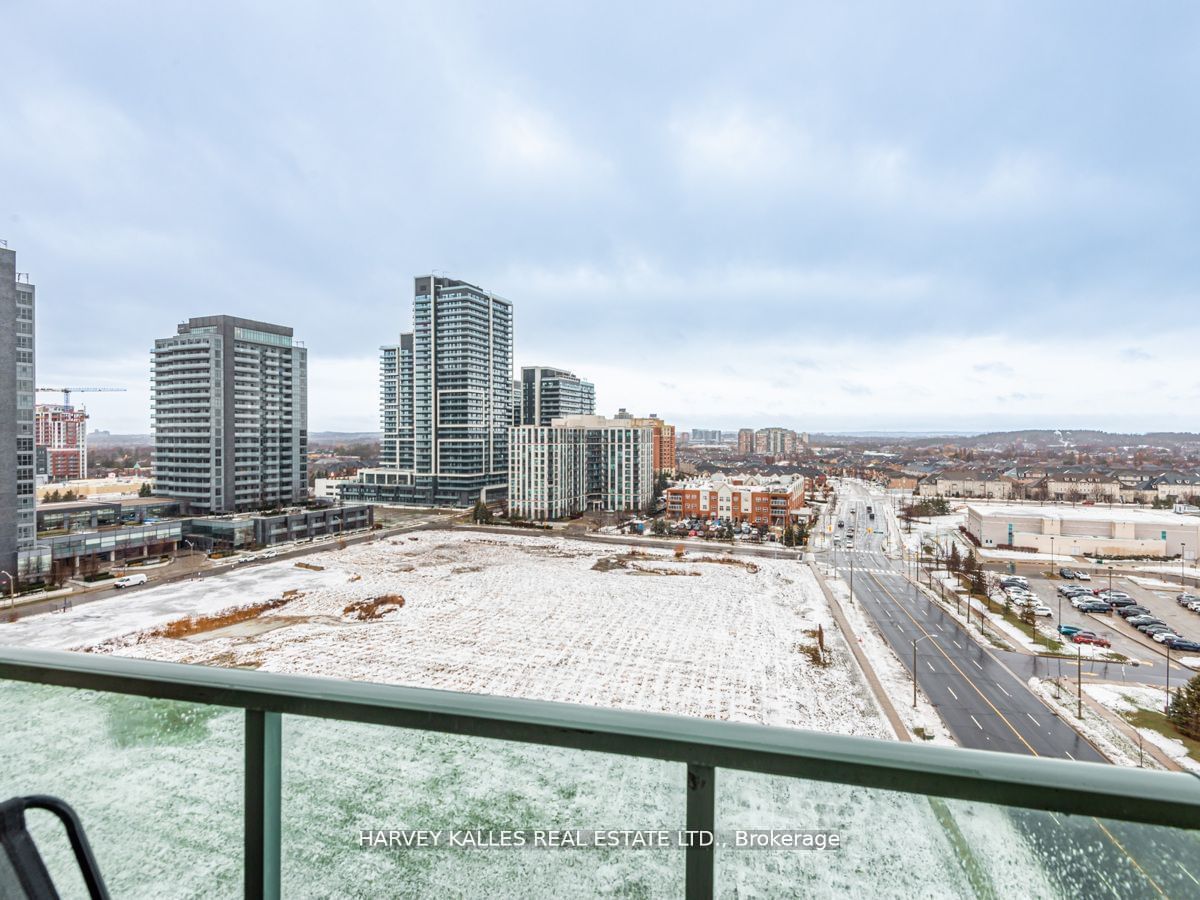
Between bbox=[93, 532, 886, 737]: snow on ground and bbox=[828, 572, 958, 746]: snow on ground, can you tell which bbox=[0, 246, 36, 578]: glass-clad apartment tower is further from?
bbox=[828, 572, 958, 746]: snow on ground

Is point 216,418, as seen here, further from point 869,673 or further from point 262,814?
point 262,814

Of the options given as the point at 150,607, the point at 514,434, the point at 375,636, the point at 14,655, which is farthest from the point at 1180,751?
the point at 514,434

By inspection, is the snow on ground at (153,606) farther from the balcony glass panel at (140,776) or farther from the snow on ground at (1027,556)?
the snow on ground at (1027,556)

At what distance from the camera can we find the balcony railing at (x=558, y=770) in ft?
0.99

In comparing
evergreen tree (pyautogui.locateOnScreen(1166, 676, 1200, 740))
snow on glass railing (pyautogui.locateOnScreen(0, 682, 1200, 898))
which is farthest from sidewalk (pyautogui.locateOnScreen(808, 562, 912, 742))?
snow on glass railing (pyautogui.locateOnScreen(0, 682, 1200, 898))

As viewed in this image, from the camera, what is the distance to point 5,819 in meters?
0.33

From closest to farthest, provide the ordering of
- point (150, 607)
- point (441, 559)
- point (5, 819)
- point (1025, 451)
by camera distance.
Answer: point (5, 819), point (150, 607), point (441, 559), point (1025, 451)

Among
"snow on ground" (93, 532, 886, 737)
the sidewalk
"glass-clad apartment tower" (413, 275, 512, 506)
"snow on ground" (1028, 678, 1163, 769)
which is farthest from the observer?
"glass-clad apartment tower" (413, 275, 512, 506)

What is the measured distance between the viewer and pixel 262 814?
0.44m

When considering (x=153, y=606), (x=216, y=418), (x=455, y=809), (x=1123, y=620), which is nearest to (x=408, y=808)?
(x=455, y=809)

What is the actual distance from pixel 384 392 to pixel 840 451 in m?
37.2

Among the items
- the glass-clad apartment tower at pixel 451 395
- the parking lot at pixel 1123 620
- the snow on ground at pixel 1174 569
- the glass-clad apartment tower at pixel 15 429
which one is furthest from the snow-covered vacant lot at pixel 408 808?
the glass-clad apartment tower at pixel 451 395

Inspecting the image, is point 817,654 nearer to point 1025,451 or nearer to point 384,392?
point 384,392

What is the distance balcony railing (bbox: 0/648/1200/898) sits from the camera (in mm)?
301
